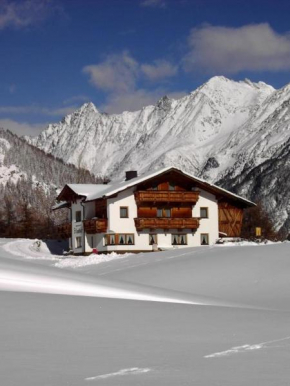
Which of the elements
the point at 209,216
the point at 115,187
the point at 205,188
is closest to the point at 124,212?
the point at 115,187

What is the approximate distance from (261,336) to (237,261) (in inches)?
670

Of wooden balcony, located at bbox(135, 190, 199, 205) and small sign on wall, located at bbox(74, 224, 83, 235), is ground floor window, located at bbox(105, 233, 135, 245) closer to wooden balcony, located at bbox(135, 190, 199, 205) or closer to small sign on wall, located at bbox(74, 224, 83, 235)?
wooden balcony, located at bbox(135, 190, 199, 205)

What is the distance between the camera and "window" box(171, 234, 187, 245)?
196ft

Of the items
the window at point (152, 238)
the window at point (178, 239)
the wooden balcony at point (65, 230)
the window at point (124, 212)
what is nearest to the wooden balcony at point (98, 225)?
the window at point (124, 212)

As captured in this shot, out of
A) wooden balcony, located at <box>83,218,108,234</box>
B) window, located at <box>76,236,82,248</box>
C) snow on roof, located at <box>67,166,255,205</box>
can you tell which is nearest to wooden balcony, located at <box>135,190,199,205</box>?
snow on roof, located at <box>67,166,255,205</box>

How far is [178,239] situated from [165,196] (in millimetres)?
3852

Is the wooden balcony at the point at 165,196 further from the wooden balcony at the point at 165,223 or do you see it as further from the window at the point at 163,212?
the wooden balcony at the point at 165,223

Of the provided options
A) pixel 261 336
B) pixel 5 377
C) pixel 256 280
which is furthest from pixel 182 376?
pixel 256 280

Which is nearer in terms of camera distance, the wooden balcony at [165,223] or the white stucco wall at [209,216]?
the wooden balcony at [165,223]

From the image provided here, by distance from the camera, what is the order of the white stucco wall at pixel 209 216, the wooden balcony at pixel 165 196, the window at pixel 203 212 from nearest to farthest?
the wooden balcony at pixel 165 196 → the white stucco wall at pixel 209 216 → the window at pixel 203 212

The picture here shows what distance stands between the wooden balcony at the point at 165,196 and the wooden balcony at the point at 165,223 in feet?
5.09

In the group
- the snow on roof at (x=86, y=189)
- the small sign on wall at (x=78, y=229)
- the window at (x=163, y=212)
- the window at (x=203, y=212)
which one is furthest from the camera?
the small sign on wall at (x=78, y=229)

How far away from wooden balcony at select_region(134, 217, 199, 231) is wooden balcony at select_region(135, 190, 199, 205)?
1.55m

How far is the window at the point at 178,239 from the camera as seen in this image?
59719 millimetres
